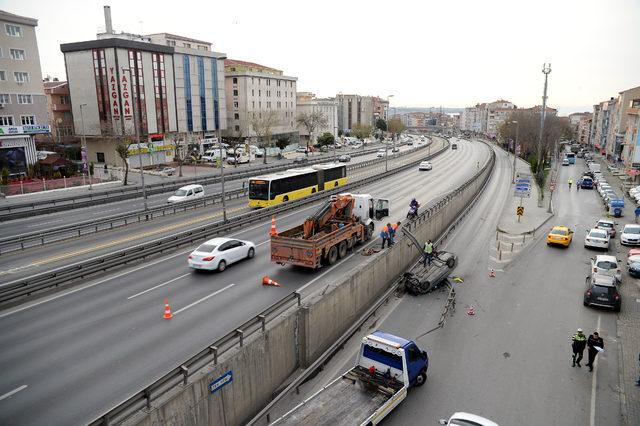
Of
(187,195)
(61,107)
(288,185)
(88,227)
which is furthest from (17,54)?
(288,185)

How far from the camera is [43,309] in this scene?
1686cm

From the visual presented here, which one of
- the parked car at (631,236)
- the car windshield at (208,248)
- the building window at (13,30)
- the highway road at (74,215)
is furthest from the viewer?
the building window at (13,30)

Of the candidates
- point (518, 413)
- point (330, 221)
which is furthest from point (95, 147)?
point (518, 413)

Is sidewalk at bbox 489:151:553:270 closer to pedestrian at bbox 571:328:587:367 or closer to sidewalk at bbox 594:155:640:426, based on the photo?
sidewalk at bbox 594:155:640:426

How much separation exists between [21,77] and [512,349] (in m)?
59.0

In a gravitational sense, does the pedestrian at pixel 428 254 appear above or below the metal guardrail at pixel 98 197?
above

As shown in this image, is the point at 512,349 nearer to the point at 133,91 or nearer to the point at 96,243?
the point at 96,243

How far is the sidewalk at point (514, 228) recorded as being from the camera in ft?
82.7

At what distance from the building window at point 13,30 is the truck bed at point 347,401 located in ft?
190

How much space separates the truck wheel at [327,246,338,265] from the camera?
70.9ft

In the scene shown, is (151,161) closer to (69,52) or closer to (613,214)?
(69,52)

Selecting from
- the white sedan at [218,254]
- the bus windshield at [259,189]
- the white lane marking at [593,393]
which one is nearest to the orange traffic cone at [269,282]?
the white sedan at [218,254]

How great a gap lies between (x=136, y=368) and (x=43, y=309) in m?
7.10

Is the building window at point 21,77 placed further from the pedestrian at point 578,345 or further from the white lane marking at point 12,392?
the pedestrian at point 578,345
